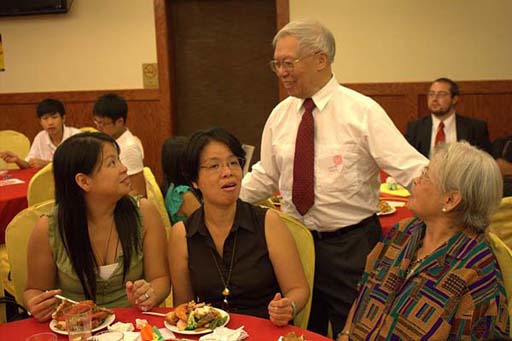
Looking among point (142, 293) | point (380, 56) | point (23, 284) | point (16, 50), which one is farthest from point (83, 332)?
point (16, 50)

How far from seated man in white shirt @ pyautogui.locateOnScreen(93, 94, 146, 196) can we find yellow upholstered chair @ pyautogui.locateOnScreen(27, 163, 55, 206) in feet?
2.20

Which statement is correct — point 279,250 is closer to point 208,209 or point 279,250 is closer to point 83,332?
point 208,209

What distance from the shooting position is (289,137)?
2539 mm

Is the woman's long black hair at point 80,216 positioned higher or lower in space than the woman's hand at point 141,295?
higher

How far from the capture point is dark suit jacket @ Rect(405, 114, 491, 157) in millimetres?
Answer: 5160

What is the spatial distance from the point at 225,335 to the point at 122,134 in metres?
3.01

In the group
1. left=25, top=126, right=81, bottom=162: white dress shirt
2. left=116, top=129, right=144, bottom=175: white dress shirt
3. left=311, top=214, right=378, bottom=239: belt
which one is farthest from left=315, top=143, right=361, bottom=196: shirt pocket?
left=25, top=126, right=81, bottom=162: white dress shirt

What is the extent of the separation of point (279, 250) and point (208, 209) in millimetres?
309

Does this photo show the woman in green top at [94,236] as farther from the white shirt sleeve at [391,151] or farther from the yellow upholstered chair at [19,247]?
the white shirt sleeve at [391,151]

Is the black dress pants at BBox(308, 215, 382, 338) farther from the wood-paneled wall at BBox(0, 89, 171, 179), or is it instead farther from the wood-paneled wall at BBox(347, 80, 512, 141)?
the wood-paneled wall at BBox(0, 89, 171, 179)

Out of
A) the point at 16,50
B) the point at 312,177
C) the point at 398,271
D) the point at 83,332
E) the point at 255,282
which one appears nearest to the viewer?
the point at 83,332

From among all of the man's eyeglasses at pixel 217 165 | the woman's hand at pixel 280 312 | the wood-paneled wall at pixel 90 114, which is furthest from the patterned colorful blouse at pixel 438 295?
the wood-paneled wall at pixel 90 114

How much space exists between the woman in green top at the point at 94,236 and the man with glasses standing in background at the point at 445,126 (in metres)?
3.45

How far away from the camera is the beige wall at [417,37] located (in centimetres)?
587
